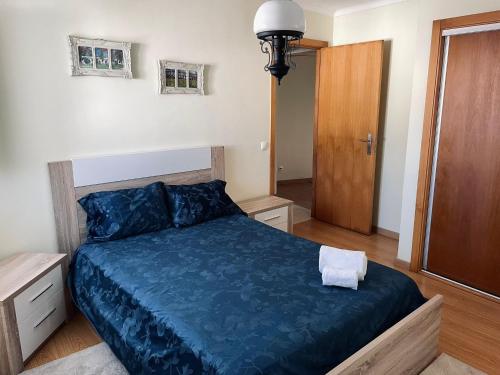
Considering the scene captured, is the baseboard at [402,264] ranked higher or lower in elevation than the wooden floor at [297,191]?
lower

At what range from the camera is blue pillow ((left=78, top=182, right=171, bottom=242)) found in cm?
258

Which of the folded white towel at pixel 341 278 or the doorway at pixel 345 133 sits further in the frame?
the doorway at pixel 345 133

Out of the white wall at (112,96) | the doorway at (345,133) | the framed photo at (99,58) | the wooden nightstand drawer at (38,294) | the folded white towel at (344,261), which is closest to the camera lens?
the folded white towel at (344,261)

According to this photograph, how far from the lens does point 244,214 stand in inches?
128

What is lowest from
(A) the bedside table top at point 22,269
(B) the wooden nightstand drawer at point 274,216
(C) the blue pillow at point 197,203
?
(B) the wooden nightstand drawer at point 274,216

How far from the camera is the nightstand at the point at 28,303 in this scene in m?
1.99

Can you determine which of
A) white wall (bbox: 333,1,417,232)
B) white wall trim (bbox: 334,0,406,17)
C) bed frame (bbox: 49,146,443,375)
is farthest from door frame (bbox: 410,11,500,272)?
bed frame (bbox: 49,146,443,375)

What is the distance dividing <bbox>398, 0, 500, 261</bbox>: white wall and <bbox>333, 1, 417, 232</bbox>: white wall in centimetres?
71

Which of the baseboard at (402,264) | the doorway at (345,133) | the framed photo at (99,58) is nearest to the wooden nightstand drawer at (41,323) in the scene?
the framed photo at (99,58)

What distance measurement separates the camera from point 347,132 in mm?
4215

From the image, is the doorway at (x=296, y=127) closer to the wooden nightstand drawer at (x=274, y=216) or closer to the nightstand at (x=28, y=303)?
the wooden nightstand drawer at (x=274, y=216)

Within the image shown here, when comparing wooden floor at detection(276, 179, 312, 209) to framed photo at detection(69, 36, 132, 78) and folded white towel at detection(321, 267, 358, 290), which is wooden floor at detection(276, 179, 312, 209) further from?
folded white towel at detection(321, 267, 358, 290)

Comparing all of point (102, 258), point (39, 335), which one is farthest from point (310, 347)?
point (39, 335)

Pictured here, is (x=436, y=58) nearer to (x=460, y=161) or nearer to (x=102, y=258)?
(x=460, y=161)
